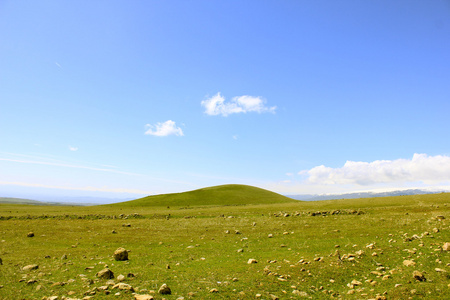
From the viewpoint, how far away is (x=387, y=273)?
10.9 m

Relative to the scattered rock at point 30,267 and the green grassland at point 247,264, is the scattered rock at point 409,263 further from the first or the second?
the scattered rock at point 30,267

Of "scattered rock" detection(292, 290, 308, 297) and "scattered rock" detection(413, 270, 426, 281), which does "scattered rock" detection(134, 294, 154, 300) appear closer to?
"scattered rock" detection(292, 290, 308, 297)

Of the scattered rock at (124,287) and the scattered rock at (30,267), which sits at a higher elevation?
the scattered rock at (124,287)

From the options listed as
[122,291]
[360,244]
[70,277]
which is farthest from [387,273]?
[70,277]

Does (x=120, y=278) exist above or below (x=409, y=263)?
below

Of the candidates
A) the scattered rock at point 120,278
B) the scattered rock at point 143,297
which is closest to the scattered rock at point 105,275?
the scattered rock at point 120,278

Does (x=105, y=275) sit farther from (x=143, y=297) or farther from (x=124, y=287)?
(x=143, y=297)

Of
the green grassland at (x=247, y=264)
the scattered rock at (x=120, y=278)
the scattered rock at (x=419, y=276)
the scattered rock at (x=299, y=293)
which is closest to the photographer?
the scattered rock at (x=299, y=293)

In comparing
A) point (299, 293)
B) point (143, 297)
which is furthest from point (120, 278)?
point (299, 293)

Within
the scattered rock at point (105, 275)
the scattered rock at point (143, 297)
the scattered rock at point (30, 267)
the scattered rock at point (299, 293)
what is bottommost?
the scattered rock at point (299, 293)

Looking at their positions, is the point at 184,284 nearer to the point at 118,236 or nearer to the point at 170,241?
the point at 170,241

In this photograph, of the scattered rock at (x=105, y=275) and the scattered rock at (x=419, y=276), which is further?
the scattered rock at (x=105, y=275)

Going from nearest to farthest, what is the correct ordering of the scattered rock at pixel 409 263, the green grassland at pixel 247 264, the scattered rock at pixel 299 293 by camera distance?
1. the scattered rock at pixel 299 293
2. the green grassland at pixel 247 264
3. the scattered rock at pixel 409 263

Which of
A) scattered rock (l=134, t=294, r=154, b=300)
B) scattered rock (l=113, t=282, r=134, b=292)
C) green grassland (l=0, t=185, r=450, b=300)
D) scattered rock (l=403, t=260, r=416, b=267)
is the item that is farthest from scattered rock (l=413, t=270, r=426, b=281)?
scattered rock (l=113, t=282, r=134, b=292)
